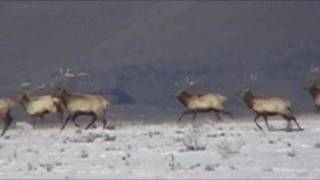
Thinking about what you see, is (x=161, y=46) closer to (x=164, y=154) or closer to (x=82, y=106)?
(x=82, y=106)

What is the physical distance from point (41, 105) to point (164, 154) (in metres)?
12.3

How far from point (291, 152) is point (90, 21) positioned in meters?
89.3

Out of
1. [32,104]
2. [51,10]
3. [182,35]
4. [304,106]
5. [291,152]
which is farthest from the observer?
[51,10]

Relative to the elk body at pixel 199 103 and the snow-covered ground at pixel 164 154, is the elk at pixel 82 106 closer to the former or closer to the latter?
the snow-covered ground at pixel 164 154

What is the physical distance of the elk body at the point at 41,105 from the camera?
36.3 metres

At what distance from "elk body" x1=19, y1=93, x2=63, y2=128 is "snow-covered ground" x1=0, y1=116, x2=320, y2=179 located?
361cm

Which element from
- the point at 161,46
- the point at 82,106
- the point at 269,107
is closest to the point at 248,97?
the point at 269,107

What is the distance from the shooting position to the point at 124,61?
333ft

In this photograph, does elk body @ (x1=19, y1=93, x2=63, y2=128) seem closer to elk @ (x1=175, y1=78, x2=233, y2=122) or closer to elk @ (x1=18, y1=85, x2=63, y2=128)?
elk @ (x1=18, y1=85, x2=63, y2=128)

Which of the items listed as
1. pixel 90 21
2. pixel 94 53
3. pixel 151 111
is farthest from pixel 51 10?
pixel 151 111

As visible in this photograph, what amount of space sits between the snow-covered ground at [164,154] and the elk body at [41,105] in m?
3.61

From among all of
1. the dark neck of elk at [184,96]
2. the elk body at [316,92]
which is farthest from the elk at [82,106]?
the elk body at [316,92]

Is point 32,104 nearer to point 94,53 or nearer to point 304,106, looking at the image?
point 304,106

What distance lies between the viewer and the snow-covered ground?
21.5 metres
